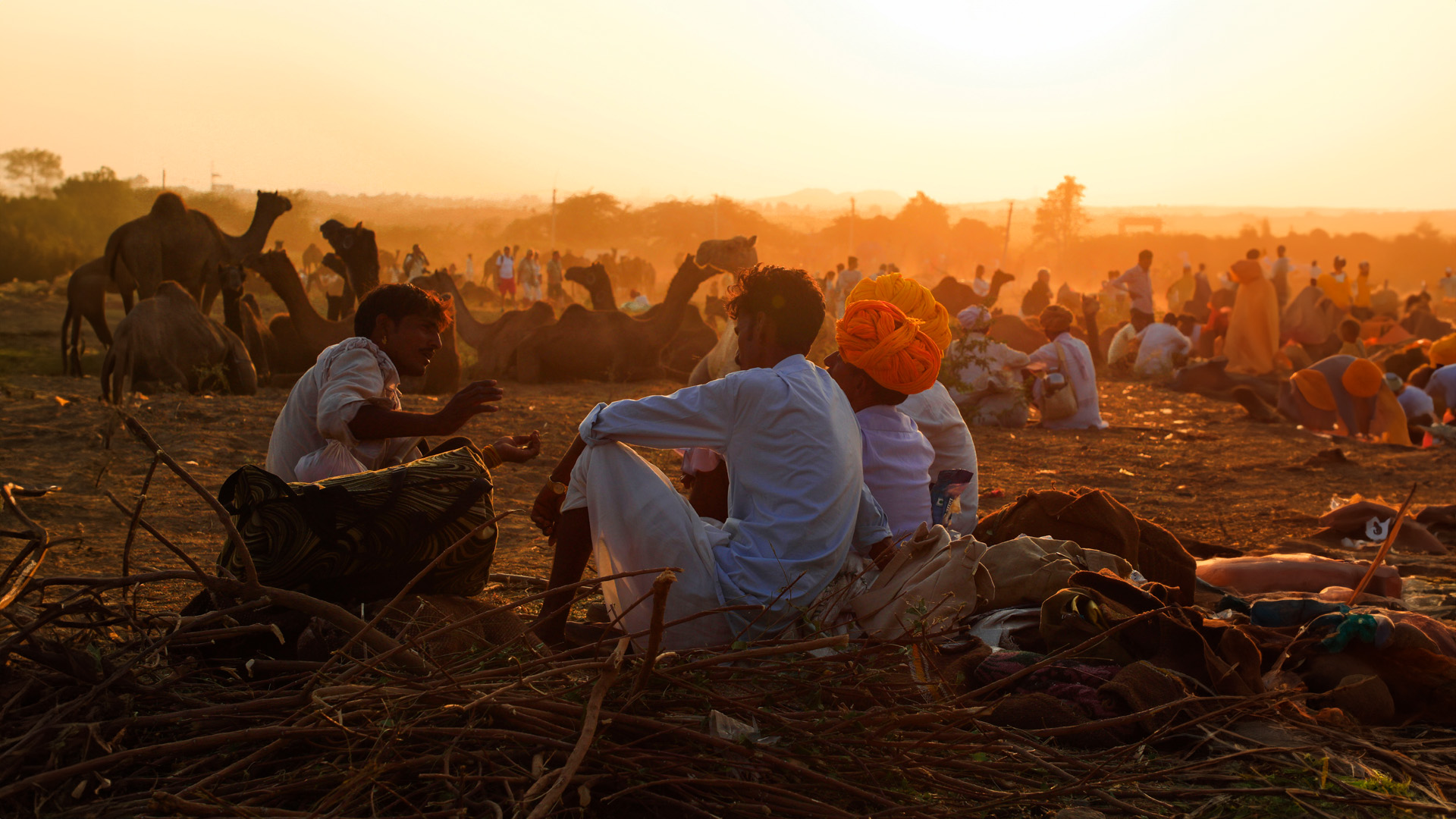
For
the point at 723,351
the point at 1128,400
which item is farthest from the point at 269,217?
the point at 1128,400

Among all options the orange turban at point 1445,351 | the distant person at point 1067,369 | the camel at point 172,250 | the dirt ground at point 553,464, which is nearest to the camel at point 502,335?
the dirt ground at point 553,464

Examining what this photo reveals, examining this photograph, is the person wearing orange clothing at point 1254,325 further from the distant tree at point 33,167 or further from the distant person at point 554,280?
the distant tree at point 33,167

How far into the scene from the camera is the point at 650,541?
9.35 feet

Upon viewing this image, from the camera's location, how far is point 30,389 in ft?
29.3

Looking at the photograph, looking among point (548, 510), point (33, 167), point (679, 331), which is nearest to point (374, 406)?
point (548, 510)

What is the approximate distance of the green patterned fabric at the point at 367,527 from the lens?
2.86 metres

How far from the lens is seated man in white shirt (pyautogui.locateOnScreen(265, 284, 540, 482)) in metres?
3.51

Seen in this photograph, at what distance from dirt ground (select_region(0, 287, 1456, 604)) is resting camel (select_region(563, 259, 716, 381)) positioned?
1.37 meters

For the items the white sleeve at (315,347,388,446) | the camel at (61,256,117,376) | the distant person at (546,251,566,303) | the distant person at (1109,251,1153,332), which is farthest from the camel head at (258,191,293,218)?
the distant person at (546,251,566,303)

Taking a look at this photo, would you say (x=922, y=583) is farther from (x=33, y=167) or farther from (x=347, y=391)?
(x=33, y=167)

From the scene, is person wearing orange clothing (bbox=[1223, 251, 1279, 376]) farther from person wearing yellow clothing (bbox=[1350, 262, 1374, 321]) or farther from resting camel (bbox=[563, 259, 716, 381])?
resting camel (bbox=[563, 259, 716, 381])

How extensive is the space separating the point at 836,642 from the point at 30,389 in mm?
9188

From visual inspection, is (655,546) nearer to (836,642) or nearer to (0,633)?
(836,642)

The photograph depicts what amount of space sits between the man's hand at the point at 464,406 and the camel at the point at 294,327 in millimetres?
8169
